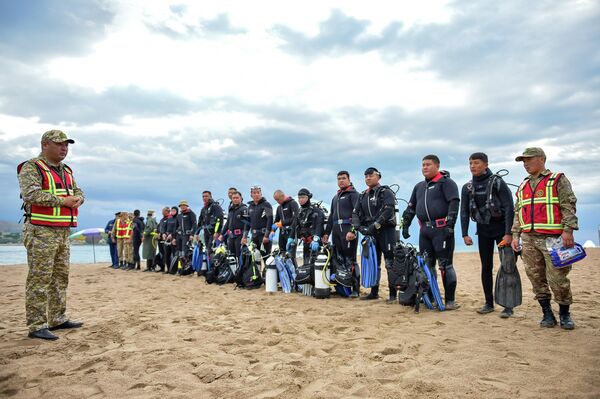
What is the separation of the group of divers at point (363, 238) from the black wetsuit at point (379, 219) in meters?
0.02

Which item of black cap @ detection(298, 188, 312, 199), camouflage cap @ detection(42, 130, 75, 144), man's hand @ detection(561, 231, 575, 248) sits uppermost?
camouflage cap @ detection(42, 130, 75, 144)

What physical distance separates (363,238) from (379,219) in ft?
1.53

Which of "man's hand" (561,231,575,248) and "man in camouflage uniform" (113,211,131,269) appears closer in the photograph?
"man's hand" (561,231,575,248)

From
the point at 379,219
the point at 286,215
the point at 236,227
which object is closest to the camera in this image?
the point at 379,219

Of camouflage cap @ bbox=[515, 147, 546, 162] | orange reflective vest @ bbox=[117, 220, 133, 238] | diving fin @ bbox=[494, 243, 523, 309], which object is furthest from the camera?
orange reflective vest @ bbox=[117, 220, 133, 238]

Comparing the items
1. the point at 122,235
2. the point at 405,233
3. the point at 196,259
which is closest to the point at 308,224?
the point at 405,233

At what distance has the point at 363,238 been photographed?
6.27 m

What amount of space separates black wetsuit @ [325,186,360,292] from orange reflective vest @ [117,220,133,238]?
965 centimetres

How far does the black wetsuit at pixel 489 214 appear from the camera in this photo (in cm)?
486

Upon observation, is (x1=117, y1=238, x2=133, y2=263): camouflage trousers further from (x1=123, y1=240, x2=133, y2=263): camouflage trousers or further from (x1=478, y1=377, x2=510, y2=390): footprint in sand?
(x1=478, y1=377, x2=510, y2=390): footprint in sand

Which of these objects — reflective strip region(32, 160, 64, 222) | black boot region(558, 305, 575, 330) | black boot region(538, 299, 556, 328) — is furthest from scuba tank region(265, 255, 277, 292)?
black boot region(558, 305, 575, 330)

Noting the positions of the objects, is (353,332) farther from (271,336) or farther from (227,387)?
(227,387)

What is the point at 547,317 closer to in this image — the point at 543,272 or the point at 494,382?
Answer: the point at 543,272

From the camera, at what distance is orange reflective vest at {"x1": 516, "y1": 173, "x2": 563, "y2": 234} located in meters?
4.14
